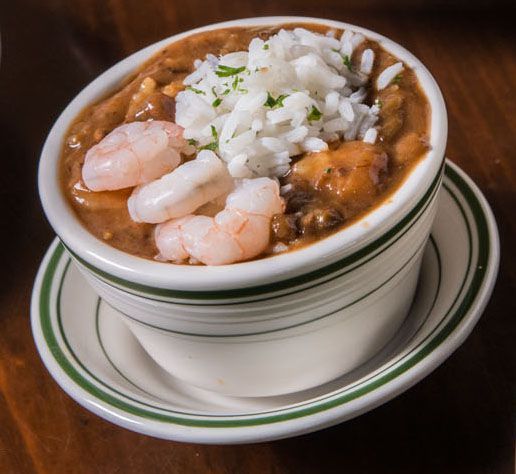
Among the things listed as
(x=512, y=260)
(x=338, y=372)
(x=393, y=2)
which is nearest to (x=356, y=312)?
(x=338, y=372)

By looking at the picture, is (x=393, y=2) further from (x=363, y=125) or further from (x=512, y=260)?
(x=363, y=125)

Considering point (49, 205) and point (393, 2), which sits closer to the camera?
point (49, 205)

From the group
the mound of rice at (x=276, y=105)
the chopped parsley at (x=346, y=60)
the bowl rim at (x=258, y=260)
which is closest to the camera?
the bowl rim at (x=258, y=260)

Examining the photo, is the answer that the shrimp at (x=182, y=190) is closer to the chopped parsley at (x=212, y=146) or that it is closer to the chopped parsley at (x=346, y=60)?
the chopped parsley at (x=212, y=146)

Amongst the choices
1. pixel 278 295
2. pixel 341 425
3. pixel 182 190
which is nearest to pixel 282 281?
pixel 278 295

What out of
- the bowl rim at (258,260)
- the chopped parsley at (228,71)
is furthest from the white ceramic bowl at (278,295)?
the chopped parsley at (228,71)

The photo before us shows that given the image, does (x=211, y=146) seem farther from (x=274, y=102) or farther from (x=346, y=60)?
(x=346, y=60)
